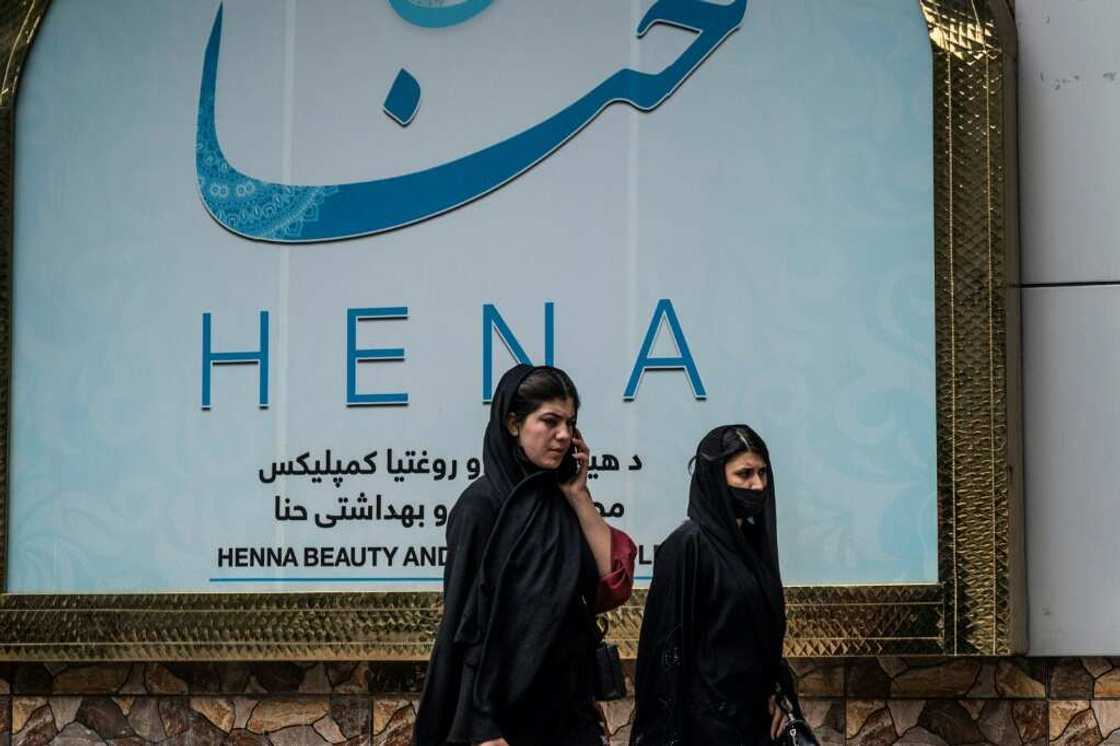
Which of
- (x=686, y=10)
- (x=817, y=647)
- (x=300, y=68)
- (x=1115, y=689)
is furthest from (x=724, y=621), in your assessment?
(x=300, y=68)

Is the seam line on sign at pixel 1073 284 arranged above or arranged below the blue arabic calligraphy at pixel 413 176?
below

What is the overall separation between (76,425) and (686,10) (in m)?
2.78

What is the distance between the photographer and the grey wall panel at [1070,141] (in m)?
7.65

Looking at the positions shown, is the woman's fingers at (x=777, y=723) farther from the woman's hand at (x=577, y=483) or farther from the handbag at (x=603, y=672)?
the woman's hand at (x=577, y=483)

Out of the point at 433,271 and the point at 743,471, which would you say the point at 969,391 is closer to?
the point at 743,471

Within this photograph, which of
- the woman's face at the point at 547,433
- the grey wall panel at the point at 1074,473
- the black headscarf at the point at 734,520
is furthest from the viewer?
the grey wall panel at the point at 1074,473

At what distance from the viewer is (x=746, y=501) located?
6.32 m

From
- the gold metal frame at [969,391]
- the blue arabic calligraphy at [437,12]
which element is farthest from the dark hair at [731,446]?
the blue arabic calligraphy at [437,12]

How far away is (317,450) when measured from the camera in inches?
325

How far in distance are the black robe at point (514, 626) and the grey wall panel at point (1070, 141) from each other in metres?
2.75

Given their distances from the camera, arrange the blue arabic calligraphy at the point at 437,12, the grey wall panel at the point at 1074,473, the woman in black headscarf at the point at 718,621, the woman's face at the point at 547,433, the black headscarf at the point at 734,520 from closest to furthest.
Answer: the woman's face at the point at 547,433 → the woman in black headscarf at the point at 718,621 → the black headscarf at the point at 734,520 → the grey wall panel at the point at 1074,473 → the blue arabic calligraphy at the point at 437,12

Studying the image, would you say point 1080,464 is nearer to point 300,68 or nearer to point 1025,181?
point 1025,181

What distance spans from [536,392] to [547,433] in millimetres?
104

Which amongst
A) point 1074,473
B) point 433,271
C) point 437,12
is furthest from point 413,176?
point 1074,473
